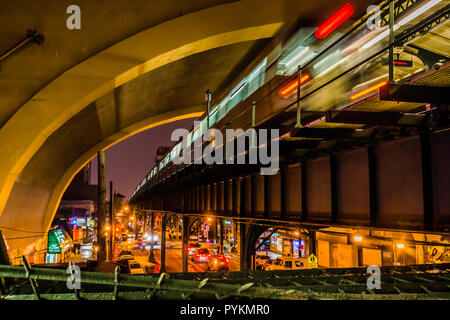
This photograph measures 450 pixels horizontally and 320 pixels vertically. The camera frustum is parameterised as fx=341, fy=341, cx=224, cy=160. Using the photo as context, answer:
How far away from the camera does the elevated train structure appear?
5590mm

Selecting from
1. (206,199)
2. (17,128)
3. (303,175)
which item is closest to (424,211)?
(303,175)

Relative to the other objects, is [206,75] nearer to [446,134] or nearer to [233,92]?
[233,92]

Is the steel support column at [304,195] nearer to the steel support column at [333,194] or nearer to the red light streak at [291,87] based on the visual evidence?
the steel support column at [333,194]

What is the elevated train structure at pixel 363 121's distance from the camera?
18.3ft

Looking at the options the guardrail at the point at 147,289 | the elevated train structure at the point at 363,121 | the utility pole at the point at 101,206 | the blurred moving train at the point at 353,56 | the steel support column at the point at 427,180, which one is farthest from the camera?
the utility pole at the point at 101,206

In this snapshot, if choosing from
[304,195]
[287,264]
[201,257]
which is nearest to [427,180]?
[304,195]

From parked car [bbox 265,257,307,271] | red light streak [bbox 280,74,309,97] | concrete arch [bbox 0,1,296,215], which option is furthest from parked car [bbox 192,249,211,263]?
red light streak [bbox 280,74,309,97]

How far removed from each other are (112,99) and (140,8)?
7.03m

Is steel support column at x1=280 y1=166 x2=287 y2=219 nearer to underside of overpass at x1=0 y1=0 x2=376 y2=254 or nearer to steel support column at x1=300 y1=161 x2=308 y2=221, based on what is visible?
steel support column at x1=300 y1=161 x2=308 y2=221

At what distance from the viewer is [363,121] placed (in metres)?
6.06

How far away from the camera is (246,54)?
1867cm

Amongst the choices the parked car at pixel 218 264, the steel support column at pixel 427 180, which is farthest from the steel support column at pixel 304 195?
the parked car at pixel 218 264

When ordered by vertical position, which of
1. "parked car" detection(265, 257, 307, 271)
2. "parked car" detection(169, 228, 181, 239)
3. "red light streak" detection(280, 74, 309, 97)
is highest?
"red light streak" detection(280, 74, 309, 97)

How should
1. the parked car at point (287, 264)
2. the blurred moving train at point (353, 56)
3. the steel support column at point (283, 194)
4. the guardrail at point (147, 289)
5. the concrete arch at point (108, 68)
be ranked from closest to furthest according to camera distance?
the guardrail at point (147, 289), the blurred moving train at point (353, 56), the concrete arch at point (108, 68), the steel support column at point (283, 194), the parked car at point (287, 264)
